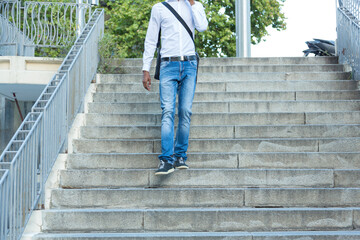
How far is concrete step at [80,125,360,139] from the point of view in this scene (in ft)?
20.8

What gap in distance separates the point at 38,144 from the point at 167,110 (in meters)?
1.29

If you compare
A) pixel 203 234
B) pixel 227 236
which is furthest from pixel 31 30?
pixel 227 236

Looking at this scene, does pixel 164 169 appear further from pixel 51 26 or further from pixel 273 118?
pixel 51 26

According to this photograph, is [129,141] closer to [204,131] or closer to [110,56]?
[204,131]

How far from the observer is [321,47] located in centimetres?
1065

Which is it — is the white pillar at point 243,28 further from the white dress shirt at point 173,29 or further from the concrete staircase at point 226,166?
the white dress shirt at point 173,29

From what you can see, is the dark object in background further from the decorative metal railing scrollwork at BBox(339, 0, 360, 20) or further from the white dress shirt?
the white dress shirt

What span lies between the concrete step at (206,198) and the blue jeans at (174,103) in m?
0.41

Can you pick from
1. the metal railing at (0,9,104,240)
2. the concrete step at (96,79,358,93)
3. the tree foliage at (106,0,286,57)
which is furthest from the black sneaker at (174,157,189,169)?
the tree foliage at (106,0,286,57)

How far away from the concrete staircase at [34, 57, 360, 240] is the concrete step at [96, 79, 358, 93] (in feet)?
0.05

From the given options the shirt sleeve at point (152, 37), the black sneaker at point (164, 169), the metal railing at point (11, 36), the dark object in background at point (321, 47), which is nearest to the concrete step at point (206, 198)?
the black sneaker at point (164, 169)

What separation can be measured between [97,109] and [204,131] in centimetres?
157

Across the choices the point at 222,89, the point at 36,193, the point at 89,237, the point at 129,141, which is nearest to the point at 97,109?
the point at 129,141

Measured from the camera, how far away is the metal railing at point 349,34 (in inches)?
308
